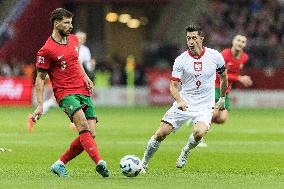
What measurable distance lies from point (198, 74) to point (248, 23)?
1230 inches

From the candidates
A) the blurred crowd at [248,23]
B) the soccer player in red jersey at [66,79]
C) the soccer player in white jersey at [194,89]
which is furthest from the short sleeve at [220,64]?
the blurred crowd at [248,23]

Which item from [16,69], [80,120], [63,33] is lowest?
[16,69]

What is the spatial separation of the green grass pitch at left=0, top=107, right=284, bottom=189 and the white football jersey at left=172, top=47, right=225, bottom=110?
111 centimetres

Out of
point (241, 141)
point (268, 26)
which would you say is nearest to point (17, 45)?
point (268, 26)

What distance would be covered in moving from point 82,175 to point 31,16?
1267 inches

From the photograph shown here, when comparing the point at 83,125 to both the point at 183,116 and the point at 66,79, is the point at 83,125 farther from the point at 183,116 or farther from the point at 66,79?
the point at 183,116

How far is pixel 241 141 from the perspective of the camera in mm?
23062

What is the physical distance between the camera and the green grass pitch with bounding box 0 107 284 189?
541 inches

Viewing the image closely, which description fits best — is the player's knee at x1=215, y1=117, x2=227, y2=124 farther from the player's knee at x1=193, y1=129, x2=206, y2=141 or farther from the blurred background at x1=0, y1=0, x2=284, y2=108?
the blurred background at x1=0, y1=0, x2=284, y2=108

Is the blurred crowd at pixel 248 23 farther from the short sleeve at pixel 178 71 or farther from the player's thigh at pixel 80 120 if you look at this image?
the player's thigh at pixel 80 120

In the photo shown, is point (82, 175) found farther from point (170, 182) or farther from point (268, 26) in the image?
point (268, 26)

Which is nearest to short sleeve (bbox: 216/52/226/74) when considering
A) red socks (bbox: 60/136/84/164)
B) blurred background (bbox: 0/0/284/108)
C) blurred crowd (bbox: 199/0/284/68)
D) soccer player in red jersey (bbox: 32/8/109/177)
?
soccer player in red jersey (bbox: 32/8/109/177)

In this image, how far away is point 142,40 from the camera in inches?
1941

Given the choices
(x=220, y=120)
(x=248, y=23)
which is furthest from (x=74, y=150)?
(x=248, y=23)
